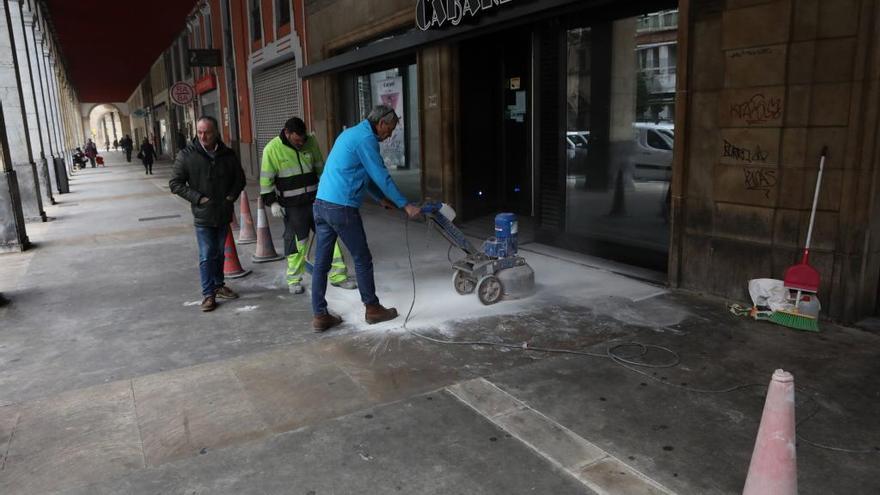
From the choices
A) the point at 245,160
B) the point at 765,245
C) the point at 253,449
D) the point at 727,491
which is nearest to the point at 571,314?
the point at 765,245

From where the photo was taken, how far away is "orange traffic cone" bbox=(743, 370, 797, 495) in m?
2.48

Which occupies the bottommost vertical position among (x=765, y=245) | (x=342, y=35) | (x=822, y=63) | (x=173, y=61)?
(x=765, y=245)

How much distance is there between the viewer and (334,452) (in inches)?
137

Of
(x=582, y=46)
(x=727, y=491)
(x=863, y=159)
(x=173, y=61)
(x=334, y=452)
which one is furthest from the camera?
(x=173, y=61)

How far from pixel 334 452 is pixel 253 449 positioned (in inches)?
18.5

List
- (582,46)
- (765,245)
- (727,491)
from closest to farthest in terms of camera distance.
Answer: (727,491), (765,245), (582,46)

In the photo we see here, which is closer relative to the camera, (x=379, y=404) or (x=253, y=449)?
(x=253, y=449)

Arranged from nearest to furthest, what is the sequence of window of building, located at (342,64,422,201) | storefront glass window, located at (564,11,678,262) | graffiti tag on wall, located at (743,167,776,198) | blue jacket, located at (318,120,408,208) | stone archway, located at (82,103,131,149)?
blue jacket, located at (318,120,408,208) < graffiti tag on wall, located at (743,167,776,198) < storefront glass window, located at (564,11,678,262) < window of building, located at (342,64,422,201) < stone archway, located at (82,103,131,149)

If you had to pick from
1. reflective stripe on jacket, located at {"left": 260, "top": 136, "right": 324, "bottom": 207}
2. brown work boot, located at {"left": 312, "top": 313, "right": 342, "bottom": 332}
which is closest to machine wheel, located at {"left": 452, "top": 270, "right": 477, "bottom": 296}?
brown work boot, located at {"left": 312, "top": 313, "right": 342, "bottom": 332}

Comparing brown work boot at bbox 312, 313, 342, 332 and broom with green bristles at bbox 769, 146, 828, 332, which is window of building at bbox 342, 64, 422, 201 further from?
broom with green bristles at bbox 769, 146, 828, 332

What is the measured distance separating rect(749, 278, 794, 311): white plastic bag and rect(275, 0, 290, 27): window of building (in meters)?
14.6

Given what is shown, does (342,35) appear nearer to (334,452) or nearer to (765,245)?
(765,245)

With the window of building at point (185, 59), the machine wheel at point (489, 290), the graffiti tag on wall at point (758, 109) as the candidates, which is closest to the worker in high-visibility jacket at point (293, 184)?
the machine wheel at point (489, 290)

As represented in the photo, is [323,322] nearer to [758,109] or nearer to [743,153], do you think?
[743,153]
